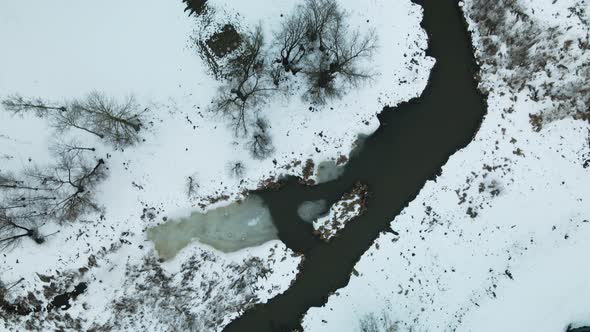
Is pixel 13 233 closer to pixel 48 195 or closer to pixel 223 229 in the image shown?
pixel 48 195

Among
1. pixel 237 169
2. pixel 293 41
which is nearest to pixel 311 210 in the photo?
pixel 237 169

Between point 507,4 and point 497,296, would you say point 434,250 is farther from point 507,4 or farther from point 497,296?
point 507,4

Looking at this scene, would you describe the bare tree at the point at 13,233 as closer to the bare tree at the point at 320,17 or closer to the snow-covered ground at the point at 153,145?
the snow-covered ground at the point at 153,145

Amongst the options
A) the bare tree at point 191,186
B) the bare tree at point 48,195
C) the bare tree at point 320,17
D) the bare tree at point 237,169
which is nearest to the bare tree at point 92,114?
the bare tree at point 48,195

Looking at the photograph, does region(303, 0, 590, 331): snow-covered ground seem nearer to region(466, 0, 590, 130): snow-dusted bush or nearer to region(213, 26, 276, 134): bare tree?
region(466, 0, 590, 130): snow-dusted bush

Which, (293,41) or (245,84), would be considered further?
(245,84)
